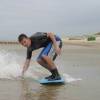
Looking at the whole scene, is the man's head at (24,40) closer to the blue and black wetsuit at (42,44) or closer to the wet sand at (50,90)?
the blue and black wetsuit at (42,44)

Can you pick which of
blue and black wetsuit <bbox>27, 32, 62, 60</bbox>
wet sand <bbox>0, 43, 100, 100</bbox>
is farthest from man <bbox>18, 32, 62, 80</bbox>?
wet sand <bbox>0, 43, 100, 100</bbox>

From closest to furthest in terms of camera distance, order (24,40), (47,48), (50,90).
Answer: (50,90) < (24,40) < (47,48)

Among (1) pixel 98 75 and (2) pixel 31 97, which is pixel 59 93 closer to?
(2) pixel 31 97

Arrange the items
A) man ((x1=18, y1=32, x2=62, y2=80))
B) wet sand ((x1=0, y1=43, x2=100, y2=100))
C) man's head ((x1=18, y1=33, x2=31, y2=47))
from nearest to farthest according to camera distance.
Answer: wet sand ((x1=0, y1=43, x2=100, y2=100)) → man's head ((x1=18, y1=33, x2=31, y2=47)) → man ((x1=18, y1=32, x2=62, y2=80))

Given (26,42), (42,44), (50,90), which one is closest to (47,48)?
(42,44)

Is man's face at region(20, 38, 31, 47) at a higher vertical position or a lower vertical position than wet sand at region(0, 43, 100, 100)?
higher

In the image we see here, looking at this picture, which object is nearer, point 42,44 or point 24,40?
point 24,40

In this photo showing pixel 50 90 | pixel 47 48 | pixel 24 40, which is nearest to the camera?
pixel 50 90

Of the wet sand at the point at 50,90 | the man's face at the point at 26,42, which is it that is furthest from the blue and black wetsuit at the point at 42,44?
the wet sand at the point at 50,90

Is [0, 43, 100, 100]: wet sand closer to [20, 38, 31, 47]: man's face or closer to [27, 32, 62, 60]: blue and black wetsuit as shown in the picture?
[27, 32, 62, 60]: blue and black wetsuit

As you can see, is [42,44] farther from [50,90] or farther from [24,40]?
[50,90]

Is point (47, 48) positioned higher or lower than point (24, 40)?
lower

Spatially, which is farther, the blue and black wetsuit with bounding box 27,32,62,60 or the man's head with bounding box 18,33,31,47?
the blue and black wetsuit with bounding box 27,32,62,60

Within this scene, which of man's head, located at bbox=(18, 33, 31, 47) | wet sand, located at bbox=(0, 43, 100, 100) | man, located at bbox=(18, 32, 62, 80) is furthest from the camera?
man, located at bbox=(18, 32, 62, 80)
